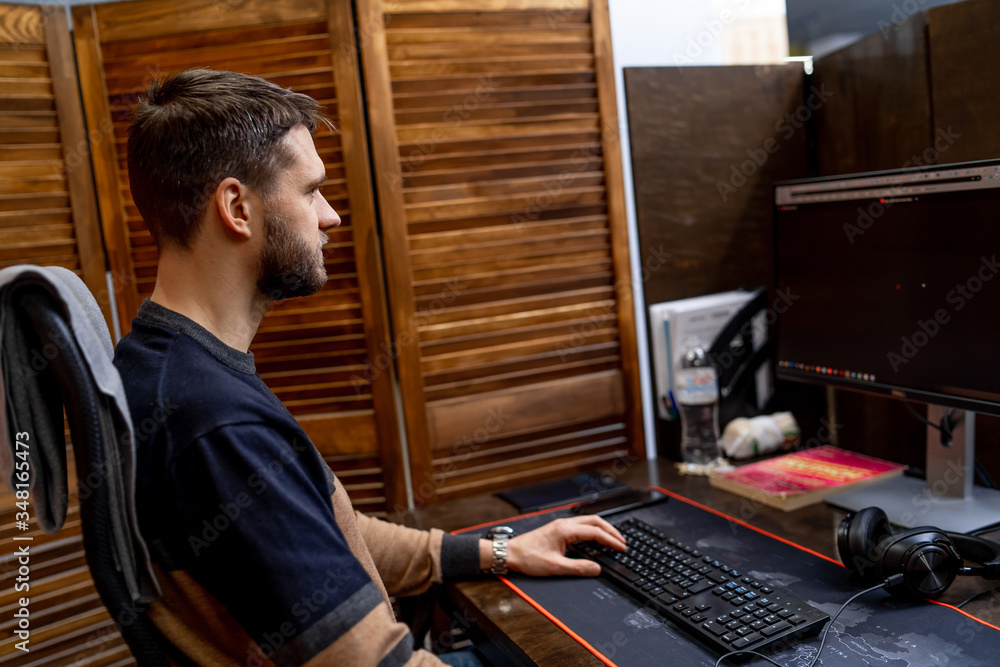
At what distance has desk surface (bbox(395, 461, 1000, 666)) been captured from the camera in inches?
40.3

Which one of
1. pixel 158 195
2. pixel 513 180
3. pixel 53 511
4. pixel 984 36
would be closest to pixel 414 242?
pixel 513 180

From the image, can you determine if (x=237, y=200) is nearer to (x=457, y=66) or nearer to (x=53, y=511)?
(x=53, y=511)

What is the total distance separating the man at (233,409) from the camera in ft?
2.72

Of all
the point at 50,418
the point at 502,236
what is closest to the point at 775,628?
the point at 50,418

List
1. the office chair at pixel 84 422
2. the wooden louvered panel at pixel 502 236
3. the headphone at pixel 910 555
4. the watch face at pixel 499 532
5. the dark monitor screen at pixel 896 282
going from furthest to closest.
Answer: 1. the wooden louvered panel at pixel 502 236
2. the watch face at pixel 499 532
3. the dark monitor screen at pixel 896 282
4. the headphone at pixel 910 555
5. the office chair at pixel 84 422

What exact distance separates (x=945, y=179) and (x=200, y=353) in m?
1.17

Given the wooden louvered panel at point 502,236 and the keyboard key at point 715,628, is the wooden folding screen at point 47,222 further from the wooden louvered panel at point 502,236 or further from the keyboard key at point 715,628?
the keyboard key at point 715,628

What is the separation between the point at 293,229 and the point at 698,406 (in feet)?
3.61

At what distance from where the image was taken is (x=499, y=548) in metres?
1.28

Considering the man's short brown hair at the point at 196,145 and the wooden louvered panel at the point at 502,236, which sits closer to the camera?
the man's short brown hair at the point at 196,145

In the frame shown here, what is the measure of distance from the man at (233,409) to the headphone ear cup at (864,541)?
2.07 feet

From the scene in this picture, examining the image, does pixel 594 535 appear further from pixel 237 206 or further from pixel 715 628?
pixel 237 206

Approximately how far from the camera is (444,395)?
1836mm

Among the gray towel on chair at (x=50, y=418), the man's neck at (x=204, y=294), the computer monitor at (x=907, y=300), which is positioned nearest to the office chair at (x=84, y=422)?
the gray towel on chair at (x=50, y=418)
